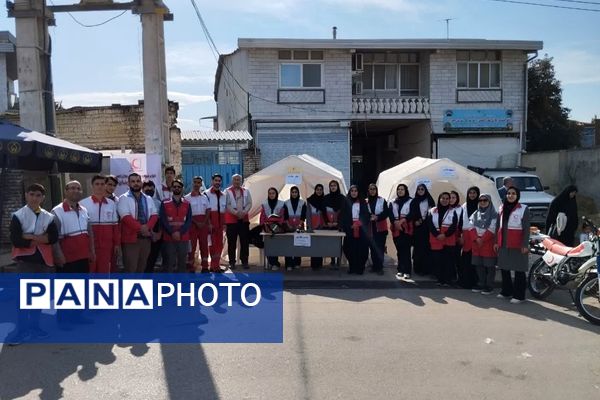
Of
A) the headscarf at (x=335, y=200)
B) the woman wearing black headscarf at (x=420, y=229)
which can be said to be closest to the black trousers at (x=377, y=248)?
the woman wearing black headscarf at (x=420, y=229)

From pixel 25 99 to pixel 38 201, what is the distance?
5207mm

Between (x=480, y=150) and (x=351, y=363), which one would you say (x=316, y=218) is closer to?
(x=351, y=363)

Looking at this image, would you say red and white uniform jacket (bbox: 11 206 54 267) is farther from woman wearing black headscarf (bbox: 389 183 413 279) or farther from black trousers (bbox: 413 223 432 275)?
black trousers (bbox: 413 223 432 275)

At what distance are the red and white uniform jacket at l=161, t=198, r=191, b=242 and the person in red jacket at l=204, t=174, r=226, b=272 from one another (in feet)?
3.81

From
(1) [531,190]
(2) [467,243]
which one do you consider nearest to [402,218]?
(2) [467,243]

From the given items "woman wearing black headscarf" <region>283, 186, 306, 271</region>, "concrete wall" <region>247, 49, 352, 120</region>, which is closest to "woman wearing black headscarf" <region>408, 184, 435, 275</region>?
"woman wearing black headscarf" <region>283, 186, 306, 271</region>

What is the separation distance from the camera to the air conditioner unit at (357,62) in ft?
75.2

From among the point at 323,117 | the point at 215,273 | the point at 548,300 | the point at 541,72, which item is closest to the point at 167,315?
the point at 215,273

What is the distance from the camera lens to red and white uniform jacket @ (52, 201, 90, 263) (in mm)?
6742

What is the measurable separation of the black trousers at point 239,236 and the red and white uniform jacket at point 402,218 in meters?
2.83

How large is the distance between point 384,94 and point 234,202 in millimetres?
15785

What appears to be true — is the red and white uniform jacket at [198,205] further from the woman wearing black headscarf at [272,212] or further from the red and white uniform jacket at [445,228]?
the red and white uniform jacket at [445,228]

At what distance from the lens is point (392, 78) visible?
80.9ft

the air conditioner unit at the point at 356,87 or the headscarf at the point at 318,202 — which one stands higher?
the air conditioner unit at the point at 356,87
